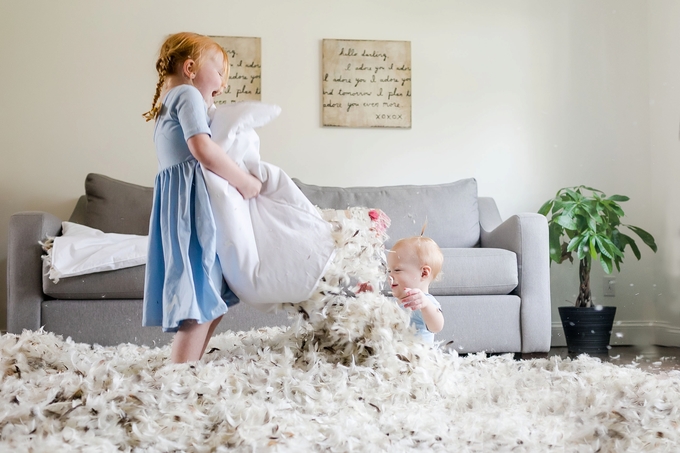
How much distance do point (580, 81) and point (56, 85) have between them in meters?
3.05

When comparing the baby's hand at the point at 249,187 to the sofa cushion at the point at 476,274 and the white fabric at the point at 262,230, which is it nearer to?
the white fabric at the point at 262,230

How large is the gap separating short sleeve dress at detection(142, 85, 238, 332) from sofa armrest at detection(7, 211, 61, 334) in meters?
1.17

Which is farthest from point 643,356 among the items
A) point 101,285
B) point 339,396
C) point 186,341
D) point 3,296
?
point 3,296

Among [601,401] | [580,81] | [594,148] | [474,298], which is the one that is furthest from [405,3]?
[601,401]

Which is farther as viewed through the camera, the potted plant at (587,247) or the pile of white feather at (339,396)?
the potted plant at (587,247)

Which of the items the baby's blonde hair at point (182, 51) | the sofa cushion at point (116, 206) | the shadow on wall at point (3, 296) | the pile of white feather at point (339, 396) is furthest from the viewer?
the shadow on wall at point (3, 296)

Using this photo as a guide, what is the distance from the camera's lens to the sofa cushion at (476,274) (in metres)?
2.72

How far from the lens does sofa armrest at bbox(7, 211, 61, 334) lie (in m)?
2.60

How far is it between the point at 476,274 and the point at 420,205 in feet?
2.37

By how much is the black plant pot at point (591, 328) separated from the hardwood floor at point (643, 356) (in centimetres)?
7

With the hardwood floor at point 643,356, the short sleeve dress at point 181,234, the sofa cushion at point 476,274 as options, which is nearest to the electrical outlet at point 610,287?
the hardwood floor at point 643,356

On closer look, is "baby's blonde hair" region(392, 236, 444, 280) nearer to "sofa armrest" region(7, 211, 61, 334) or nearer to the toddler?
the toddler

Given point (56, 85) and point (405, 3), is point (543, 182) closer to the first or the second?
point (405, 3)

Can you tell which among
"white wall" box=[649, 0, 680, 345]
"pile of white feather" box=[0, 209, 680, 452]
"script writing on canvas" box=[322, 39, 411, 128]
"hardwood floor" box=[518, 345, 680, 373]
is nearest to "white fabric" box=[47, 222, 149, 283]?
"pile of white feather" box=[0, 209, 680, 452]
